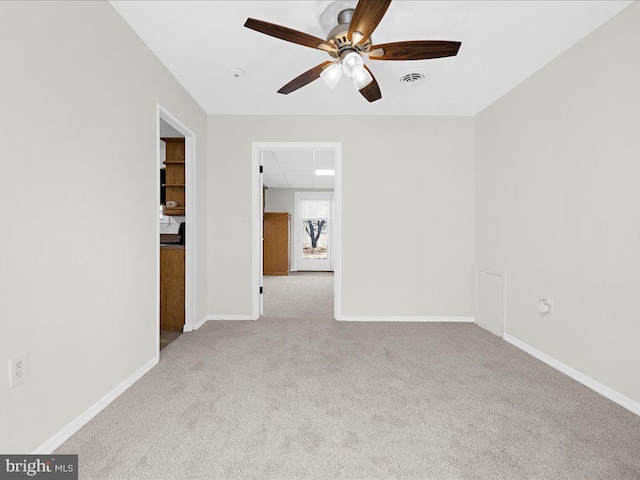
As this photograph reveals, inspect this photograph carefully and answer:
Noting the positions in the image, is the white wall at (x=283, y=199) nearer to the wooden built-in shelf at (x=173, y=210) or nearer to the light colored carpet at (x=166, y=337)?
the wooden built-in shelf at (x=173, y=210)

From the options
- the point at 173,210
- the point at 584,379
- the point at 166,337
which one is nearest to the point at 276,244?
the point at 173,210

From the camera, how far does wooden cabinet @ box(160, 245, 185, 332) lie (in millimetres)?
3115

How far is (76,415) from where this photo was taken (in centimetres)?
154

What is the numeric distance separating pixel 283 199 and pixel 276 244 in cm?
137

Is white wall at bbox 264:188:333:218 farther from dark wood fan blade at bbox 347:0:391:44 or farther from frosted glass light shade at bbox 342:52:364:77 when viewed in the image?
dark wood fan blade at bbox 347:0:391:44

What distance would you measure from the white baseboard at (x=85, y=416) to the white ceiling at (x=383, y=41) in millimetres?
2343

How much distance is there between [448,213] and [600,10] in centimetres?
199

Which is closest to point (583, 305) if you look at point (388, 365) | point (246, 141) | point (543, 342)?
point (543, 342)

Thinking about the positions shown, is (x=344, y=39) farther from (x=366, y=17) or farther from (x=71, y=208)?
(x=71, y=208)

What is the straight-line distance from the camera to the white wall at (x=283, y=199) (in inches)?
316

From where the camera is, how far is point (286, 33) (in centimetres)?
163

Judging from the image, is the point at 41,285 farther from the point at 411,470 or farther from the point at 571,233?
the point at 571,233

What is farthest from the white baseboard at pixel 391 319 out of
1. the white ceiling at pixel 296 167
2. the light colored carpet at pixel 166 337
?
the white ceiling at pixel 296 167

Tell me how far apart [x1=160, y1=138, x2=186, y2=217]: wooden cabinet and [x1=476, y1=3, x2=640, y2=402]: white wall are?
11.6 ft
